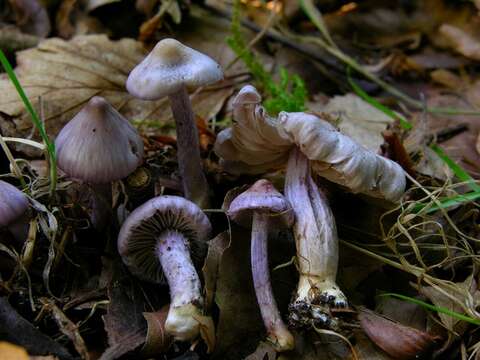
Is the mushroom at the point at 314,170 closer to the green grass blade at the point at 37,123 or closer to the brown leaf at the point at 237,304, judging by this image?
the brown leaf at the point at 237,304

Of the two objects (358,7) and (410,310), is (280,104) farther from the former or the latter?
(358,7)

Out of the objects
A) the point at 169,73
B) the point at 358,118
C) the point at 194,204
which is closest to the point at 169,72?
the point at 169,73

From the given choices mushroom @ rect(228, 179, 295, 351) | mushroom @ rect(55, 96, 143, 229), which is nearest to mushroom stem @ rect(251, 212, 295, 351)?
mushroom @ rect(228, 179, 295, 351)

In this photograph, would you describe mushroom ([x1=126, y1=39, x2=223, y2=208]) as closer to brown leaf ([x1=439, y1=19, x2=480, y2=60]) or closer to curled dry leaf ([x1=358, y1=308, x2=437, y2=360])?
curled dry leaf ([x1=358, y1=308, x2=437, y2=360])

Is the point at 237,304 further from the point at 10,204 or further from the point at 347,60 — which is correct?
the point at 347,60

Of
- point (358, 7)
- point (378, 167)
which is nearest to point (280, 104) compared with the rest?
point (378, 167)

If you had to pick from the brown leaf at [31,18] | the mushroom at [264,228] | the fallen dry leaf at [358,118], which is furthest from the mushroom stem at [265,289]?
the brown leaf at [31,18]
